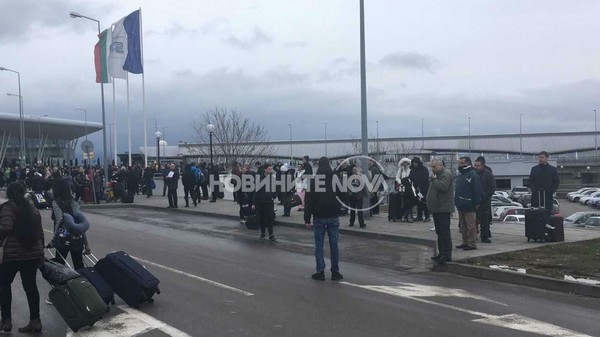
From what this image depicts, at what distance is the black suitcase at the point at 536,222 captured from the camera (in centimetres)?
1348

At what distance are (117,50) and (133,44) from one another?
987 millimetres

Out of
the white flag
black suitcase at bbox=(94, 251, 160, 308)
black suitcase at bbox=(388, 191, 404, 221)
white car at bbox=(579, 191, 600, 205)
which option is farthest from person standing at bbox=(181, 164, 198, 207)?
white car at bbox=(579, 191, 600, 205)

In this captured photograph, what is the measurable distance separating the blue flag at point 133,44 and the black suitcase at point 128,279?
97.8 feet

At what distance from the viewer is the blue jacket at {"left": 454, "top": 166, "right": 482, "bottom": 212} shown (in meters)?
12.5

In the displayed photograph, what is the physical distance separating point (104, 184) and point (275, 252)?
19.6 metres

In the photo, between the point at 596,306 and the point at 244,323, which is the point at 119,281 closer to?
the point at 244,323

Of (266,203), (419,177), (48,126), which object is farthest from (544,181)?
(48,126)

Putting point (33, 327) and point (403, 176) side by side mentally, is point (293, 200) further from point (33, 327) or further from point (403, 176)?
point (33, 327)

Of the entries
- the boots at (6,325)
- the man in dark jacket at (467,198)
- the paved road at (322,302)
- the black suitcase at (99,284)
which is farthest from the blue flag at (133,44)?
the boots at (6,325)

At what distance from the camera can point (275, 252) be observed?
13719 mm

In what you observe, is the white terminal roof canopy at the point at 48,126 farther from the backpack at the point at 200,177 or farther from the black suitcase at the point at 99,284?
the black suitcase at the point at 99,284

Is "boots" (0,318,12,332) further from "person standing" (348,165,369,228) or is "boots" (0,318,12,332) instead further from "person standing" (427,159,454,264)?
"person standing" (348,165,369,228)

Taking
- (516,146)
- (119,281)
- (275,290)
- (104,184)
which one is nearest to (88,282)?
(119,281)

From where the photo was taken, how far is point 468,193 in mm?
12508
